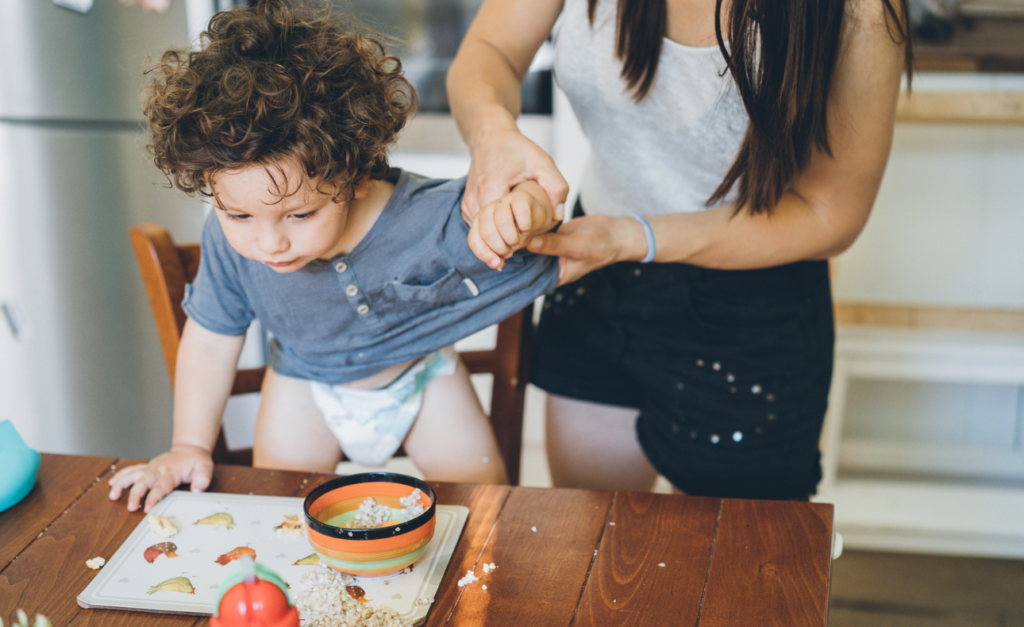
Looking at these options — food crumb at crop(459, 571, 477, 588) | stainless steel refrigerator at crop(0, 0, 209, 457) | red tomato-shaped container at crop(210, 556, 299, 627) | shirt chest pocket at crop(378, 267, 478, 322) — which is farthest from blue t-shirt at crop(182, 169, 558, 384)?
stainless steel refrigerator at crop(0, 0, 209, 457)

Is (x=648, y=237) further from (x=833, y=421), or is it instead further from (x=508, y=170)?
(x=833, y=421)

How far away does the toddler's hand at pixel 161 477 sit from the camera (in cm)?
85

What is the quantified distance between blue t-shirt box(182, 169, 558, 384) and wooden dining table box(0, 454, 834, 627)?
21 cm

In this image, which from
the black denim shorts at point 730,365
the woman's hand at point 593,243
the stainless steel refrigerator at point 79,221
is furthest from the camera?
the stainless steel refrigerator at point 79,221

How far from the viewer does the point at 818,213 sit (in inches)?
37.8

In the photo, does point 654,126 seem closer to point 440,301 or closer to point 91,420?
point 440,301

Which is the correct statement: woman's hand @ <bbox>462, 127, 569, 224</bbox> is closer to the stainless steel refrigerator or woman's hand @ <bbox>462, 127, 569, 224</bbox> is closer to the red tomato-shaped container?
the red tomato-shaped container

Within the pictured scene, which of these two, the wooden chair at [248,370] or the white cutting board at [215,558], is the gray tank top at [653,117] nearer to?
the wooden chair at [248,370]

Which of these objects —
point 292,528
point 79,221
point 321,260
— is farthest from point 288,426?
point 79,221

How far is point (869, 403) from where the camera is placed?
217cm

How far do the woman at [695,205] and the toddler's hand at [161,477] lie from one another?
0.41 metres

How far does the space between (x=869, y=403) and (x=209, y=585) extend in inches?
74.9

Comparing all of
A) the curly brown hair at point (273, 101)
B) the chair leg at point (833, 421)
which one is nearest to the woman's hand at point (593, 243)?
the curly brown hair at point (273, 101)

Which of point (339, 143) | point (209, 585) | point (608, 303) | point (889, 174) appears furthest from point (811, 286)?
point (889, 174)
